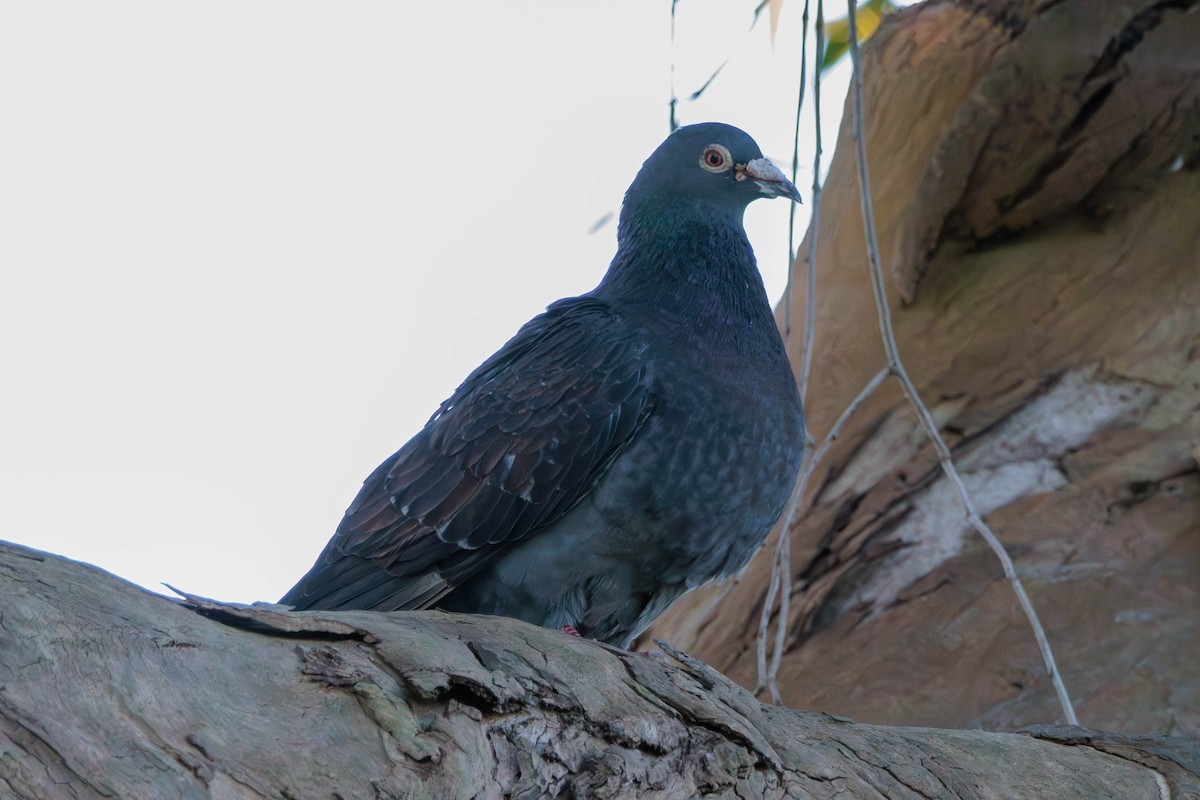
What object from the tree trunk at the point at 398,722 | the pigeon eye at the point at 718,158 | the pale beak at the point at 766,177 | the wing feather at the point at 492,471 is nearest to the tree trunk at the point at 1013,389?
the pale beak at the point at 766,177

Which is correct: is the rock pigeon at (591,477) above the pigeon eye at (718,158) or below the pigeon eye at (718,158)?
below

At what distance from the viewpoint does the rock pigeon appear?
4469 millimetres

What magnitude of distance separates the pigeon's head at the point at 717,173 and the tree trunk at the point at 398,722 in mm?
2637

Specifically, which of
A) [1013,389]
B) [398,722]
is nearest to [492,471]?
[398,722]

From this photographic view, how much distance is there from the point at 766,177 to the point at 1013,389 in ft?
5.21

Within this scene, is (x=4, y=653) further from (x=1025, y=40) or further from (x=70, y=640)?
(x=1025, y=40)

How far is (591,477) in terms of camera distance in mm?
4473

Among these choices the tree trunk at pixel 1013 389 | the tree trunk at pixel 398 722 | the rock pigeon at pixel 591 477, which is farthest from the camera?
the tree trunk at pixel 1013 389

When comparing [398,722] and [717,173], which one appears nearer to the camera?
[398,722]

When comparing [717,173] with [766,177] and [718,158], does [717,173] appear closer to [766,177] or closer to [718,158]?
[718,158]

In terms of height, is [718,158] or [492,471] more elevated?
[718,158]

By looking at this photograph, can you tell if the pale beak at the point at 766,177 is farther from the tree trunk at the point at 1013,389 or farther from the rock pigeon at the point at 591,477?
the tree trunk at the point at 1013,389

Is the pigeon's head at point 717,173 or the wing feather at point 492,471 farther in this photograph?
the pigeon's head at point 717,173

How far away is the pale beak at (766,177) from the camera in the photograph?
17.9 feet
